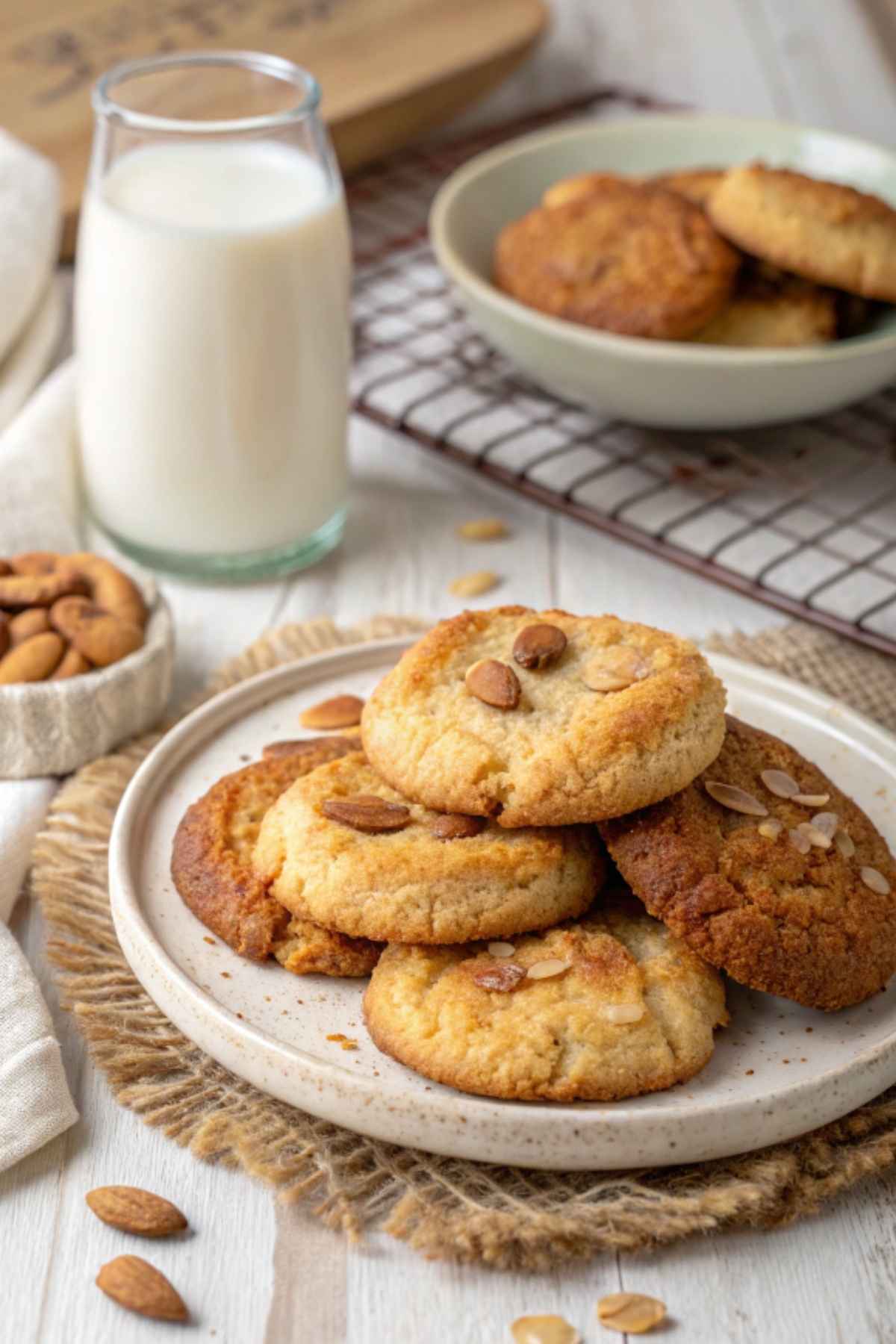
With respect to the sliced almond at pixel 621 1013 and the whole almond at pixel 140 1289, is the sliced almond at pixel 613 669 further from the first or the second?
the whole almond at pixel 140 1289

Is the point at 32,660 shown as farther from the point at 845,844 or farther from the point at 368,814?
the point at 845,844

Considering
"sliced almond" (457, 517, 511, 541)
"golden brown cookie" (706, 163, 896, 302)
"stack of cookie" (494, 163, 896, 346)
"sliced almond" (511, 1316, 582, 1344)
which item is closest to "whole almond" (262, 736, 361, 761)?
"sliced almond" (511, 1316, 582, 1344)

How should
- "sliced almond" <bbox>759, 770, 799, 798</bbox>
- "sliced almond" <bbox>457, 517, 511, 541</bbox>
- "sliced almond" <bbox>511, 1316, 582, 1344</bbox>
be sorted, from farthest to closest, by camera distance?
"sliced almond" <bbox>457, 517, 511, 541</bbox> < "sliced almond" <bbox>759, 770, 799, 798</bbox> < "sliced almond" <bbox>511, 1316, 582, 1344</bbox>

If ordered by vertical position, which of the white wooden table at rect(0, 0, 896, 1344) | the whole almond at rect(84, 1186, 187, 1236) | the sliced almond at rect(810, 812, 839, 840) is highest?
Answer: the sliced almond at rect(810, 812, 839, 840)

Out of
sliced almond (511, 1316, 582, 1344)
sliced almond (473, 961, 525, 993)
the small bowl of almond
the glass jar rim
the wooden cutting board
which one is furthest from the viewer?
the wooden cutting board

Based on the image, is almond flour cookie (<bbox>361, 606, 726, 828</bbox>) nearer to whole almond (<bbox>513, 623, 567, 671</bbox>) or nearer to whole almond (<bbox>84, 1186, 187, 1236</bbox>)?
whole almond (<bbox>513, 623, 567, 671</bbox>)

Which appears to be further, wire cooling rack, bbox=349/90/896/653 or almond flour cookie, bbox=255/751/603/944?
wire cooling rack, bbox=349/90/896/653
